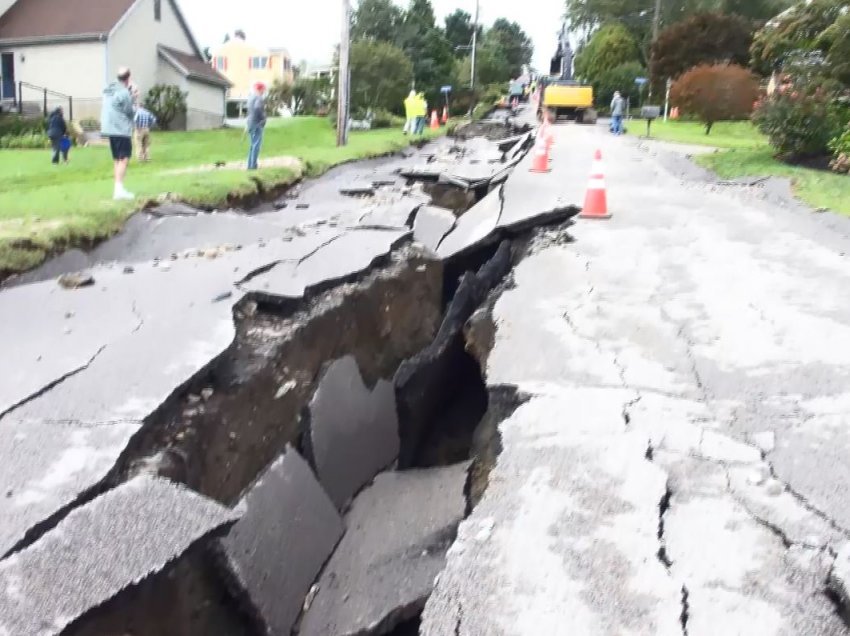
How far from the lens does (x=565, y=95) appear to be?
1200 inches

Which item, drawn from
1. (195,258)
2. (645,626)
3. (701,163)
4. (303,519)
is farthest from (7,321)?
(701,163)

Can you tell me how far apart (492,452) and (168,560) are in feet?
5.32

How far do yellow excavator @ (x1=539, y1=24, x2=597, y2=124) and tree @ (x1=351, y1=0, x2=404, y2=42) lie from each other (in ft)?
49.9

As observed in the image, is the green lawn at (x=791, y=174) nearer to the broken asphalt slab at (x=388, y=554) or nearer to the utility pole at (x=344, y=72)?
the broken asphalt slab at (x=388, y=554)

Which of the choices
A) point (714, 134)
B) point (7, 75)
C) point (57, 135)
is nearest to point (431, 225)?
point (57, 135)

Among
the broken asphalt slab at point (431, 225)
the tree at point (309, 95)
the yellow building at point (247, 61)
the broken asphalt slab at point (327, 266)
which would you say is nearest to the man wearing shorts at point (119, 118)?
the broken asphalt slab at point (431, 225)

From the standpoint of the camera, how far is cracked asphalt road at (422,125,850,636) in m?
2.44

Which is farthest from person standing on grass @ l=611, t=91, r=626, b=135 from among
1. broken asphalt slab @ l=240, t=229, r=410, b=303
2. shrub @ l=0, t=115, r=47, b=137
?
broken asphalt slab @ l=240, t=229, r=410, b=303

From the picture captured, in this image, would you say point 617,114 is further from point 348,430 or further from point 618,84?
point 348,430

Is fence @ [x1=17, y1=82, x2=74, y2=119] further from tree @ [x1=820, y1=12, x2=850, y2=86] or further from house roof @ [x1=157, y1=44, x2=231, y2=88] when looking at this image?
tree @ [x1=820, y1=12, x2=850, y2=86]

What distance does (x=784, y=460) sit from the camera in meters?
3.25

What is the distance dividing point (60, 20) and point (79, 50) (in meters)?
1.90

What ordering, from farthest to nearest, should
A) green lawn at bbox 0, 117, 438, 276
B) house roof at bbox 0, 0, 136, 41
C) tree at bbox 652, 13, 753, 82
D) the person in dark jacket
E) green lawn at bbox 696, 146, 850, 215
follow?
tree at bbox 652, 13, 753, 82
house roof at bbox 0, 0, 136, 41
the person in dark jacket
green lawn at bbox 696, 146, 850, 215
green lawn at bbox 0, 117, 438, 276

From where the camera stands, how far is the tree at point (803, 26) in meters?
13.6
